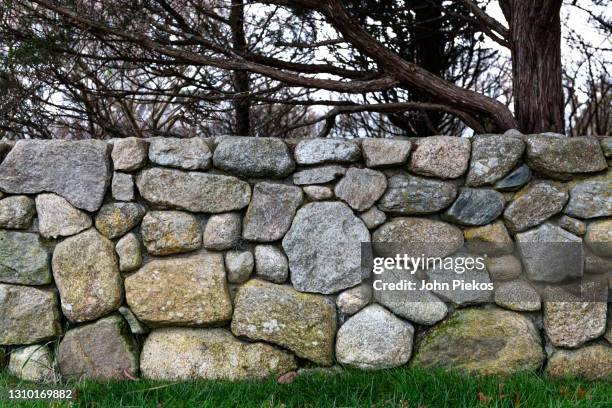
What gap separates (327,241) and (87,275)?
3.74 feet

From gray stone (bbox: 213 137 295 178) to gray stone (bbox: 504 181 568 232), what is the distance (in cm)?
106

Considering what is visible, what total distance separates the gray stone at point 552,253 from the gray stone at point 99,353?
6.29 feet

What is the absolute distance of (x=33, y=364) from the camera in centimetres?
259

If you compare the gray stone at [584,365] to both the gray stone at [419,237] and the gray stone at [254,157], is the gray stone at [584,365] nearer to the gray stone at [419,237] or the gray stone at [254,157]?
the gray stone at [419,237]

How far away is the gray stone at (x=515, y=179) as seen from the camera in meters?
2.49

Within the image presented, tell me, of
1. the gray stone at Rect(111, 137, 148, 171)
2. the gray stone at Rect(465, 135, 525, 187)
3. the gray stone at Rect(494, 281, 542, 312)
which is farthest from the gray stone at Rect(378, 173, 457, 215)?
the gray stone at Rect(111, 137, 148, 171)

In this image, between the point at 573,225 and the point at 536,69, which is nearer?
the point at 573,225

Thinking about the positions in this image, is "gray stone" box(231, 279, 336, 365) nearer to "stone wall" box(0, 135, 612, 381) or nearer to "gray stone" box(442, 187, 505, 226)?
"stone wall" box(0, 135, 612, 381)

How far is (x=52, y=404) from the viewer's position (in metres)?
2.17

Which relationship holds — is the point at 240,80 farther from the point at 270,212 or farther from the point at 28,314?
the point at 28,314

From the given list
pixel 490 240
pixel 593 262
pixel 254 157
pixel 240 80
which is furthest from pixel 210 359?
pixel 240 80

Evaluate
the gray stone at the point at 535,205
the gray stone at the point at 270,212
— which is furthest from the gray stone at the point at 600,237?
the gray stone at the point at 270,212

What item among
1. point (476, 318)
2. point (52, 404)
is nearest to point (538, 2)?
point (476, 318)

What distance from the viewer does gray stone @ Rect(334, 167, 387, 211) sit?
251 cm
